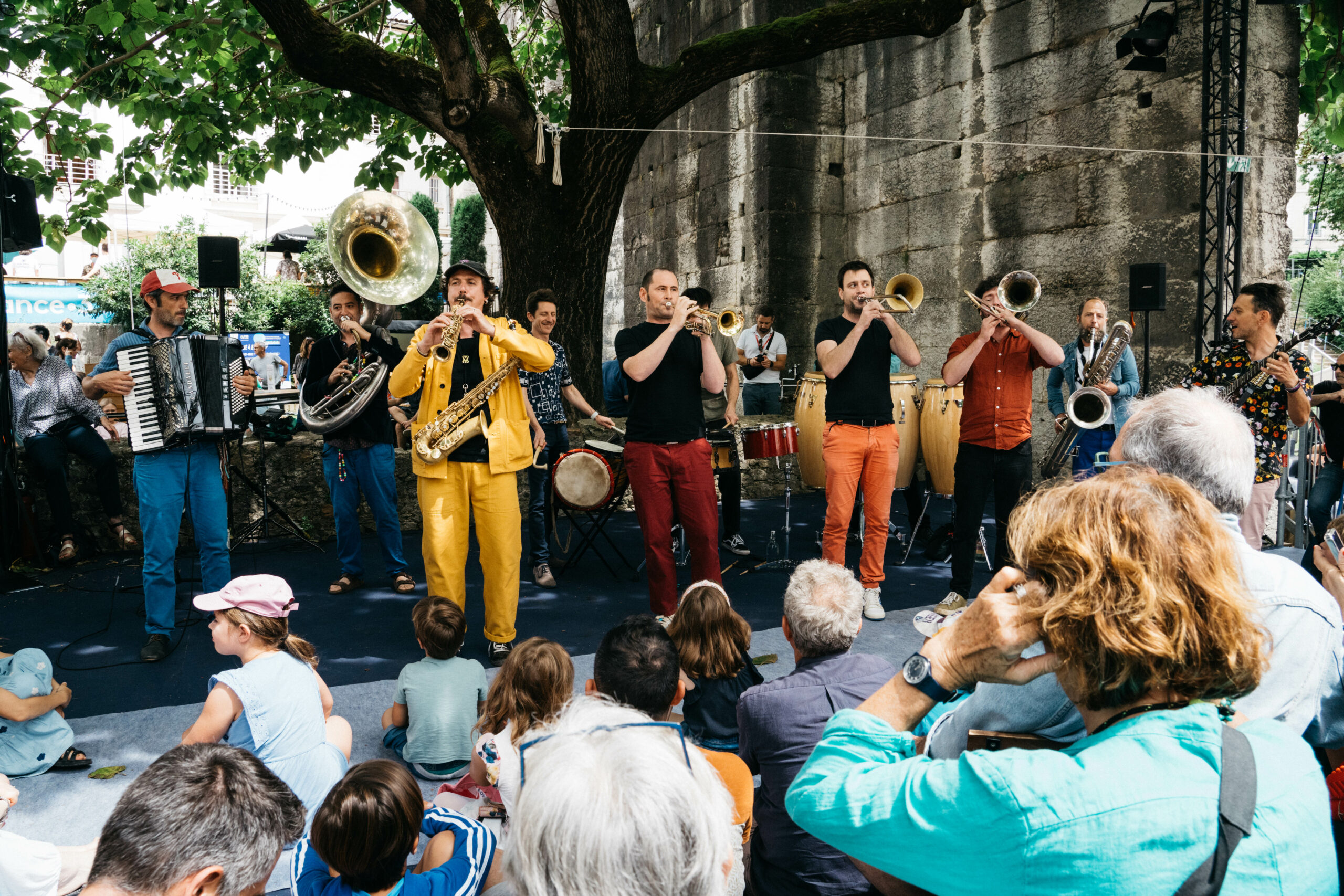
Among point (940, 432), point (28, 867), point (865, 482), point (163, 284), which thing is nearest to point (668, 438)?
point (865, 482)

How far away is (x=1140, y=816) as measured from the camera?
1.00m

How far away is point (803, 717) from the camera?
2.15m

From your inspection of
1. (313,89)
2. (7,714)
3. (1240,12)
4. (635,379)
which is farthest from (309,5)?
(1240,12)

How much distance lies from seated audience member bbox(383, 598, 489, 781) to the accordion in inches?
74.9

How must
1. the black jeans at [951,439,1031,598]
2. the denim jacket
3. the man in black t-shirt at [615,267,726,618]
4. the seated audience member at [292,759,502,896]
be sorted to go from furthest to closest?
the denim jacket, the black jeans at [951,439,1031,598], the man in black t-shirt at [615,267,726,618], the seated audience member at [292,759,502,896]

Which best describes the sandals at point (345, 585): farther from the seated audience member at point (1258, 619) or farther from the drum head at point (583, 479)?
the seated audience member at point (1258, 619)

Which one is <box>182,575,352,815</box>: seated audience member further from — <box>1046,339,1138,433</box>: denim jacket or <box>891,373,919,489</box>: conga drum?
<box>1046,339,1138,433</box>: denim jacket

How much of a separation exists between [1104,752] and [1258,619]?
1.06 ft

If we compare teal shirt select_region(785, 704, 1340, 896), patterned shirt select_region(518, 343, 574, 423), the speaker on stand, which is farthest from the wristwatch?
the speaker on stand

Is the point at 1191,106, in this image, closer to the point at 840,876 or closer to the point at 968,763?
the point at 840,876

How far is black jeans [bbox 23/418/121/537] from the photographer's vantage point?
605cm

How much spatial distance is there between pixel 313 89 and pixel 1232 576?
851 centimetres

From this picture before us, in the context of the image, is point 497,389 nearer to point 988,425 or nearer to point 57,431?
point 988,425

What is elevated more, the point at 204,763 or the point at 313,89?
the point at 313,89
